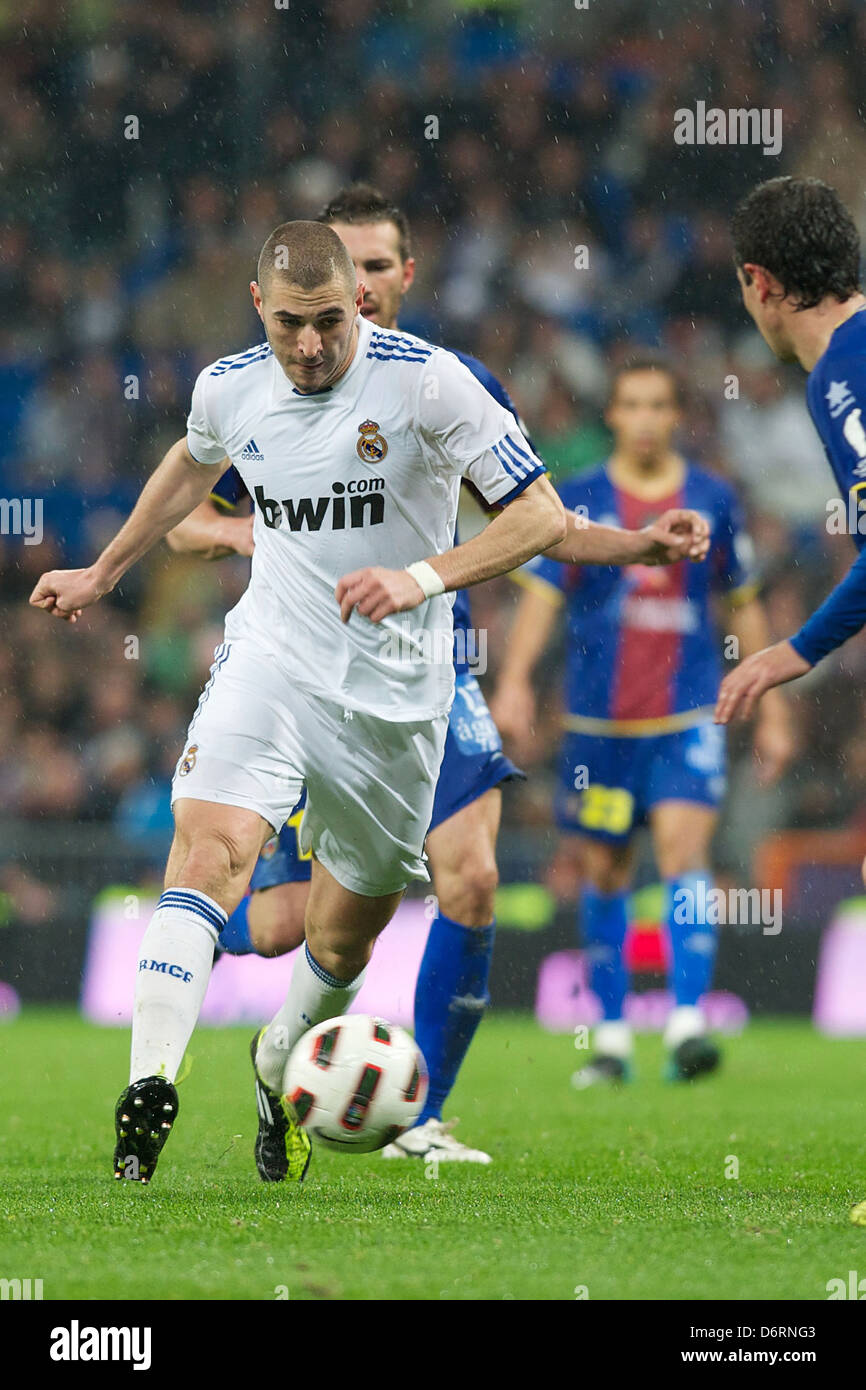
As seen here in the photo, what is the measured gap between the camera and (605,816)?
832 cm

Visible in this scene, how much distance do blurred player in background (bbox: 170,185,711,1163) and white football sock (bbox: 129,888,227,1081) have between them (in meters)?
1.41

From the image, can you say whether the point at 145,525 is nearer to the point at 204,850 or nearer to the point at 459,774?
the point at 204,850

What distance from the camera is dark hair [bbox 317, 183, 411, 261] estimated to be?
6.02m

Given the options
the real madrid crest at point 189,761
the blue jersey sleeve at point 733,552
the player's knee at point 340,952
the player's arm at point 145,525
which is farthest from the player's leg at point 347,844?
the blue jersey sleeve at point 733,552

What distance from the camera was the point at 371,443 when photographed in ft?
15.2

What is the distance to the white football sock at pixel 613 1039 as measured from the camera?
7.95 meters

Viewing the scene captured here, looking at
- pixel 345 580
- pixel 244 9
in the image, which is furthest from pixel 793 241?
pixel 244 9

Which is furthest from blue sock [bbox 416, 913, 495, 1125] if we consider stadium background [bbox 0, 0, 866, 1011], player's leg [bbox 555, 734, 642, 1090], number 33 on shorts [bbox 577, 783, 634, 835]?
stadium background [bbox 0, 0, 866, 1011]

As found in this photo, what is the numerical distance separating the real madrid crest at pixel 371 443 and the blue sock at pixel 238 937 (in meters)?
1.78

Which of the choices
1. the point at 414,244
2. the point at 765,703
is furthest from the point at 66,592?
the point at 414,244

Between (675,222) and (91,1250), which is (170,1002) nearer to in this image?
(91,1250)

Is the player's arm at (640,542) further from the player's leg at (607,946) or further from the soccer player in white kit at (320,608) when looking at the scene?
the player's leg at (607,946)

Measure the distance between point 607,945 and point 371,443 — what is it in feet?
13.3
